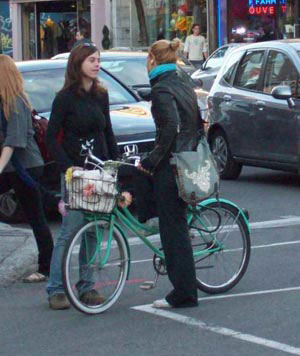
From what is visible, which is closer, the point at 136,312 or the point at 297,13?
the point at 136,312

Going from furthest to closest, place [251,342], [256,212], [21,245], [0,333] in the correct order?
1. [256,212]
2. [21,245]
3. [0,333]
4. [251,342]

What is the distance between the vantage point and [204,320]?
6.87 meters

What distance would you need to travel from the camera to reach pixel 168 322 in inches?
270

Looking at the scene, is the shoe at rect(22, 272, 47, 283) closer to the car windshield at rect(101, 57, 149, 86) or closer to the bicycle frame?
the bicycle frame

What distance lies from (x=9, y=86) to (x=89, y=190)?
1.34 metres

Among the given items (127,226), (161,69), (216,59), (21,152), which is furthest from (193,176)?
(216,59)

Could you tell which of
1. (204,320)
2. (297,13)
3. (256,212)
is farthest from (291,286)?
(297,13)

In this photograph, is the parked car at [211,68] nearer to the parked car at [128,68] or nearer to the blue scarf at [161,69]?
the parked car at [128,68]

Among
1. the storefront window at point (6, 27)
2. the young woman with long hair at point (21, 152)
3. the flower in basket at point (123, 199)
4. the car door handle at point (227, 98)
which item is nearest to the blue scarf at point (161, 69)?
the flower in basket at point (123, 199)

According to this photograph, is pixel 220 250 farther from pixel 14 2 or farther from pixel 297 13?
pixel 14 2

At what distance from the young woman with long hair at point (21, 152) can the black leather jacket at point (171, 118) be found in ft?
3.93

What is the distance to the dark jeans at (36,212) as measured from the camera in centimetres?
802

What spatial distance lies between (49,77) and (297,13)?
70.3 ft

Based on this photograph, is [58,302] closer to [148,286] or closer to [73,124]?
[148,286]
